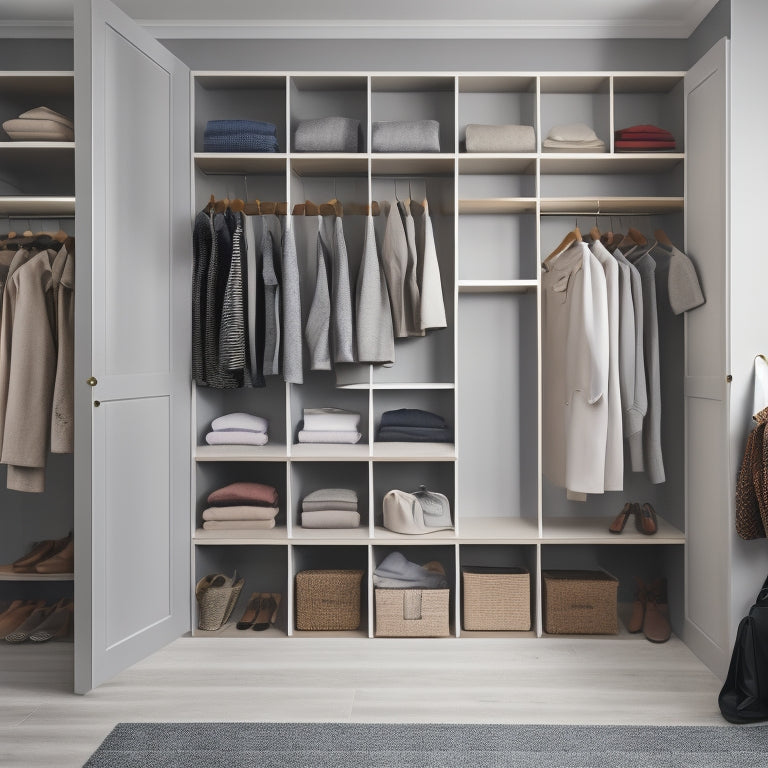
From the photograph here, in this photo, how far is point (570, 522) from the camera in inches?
134

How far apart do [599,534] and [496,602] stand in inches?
21.6

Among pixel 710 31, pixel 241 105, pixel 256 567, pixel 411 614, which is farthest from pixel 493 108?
pixel 256 567

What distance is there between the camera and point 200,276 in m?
3.10

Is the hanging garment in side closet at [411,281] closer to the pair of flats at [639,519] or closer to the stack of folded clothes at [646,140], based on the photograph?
the stack of folded clothes at [646,140]

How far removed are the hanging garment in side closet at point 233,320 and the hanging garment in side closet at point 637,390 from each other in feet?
5.30

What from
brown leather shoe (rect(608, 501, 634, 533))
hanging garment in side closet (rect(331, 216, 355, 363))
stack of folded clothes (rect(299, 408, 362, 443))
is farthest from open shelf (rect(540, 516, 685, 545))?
hanging garment in side closet (rect(331, 216, 355, 363))

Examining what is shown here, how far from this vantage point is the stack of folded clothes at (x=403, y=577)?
Result: 324 centimetres

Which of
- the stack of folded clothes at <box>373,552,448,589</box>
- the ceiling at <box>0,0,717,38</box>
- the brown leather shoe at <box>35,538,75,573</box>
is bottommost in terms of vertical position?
the stack of folded clothes at <box>373,552,448,589</box>

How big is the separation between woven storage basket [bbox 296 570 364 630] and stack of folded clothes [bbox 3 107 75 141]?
7.16 feet

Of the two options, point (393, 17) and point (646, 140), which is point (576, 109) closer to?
point (646, 140)

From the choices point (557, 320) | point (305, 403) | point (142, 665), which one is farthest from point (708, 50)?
point (142, 665)

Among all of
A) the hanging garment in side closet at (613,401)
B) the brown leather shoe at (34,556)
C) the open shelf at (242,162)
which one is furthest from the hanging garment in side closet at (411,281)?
the brown leather shoe at (34,556)

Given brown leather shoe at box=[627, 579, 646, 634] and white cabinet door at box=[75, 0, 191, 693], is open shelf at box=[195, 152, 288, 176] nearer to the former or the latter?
white cabinet door at box=[75, 0, 191, 693]

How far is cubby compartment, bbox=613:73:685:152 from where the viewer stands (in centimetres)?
331
